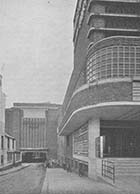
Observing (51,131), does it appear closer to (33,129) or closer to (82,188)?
(33,129)

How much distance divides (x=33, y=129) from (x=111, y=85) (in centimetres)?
6003

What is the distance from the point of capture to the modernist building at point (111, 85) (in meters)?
19.5

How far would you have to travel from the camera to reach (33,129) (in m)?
78.1

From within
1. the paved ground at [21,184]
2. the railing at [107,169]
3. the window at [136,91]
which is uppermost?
the window at [136,91]

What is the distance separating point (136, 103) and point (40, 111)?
62110mm

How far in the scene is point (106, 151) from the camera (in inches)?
1075

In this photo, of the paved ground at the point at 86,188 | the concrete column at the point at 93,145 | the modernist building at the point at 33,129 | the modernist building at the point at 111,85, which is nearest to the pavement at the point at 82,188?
the paved ground at the point at 86,188

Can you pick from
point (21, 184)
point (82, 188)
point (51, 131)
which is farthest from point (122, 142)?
point (51, 131)

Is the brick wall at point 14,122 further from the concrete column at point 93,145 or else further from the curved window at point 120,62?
the curved window at point 120,62

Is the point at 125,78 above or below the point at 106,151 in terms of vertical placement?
above

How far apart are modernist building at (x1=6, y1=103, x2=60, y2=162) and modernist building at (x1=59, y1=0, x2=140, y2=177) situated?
168 feet

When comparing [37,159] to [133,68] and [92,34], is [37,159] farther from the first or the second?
[133,68]

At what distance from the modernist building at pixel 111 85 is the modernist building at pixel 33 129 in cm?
5114

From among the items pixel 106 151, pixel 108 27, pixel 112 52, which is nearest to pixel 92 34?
pixel 108 27
